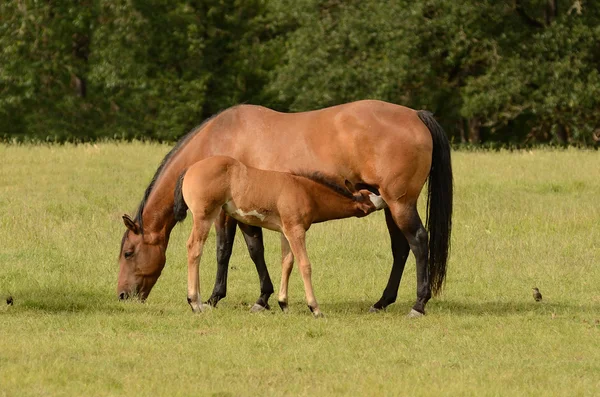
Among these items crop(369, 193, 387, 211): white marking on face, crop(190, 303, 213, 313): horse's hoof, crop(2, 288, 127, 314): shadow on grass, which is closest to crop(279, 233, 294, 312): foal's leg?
crop(190, 303, 213, 313): horse's hoof

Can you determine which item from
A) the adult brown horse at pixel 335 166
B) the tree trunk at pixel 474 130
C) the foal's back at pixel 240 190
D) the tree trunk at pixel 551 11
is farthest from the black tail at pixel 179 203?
the tree trunk at pixel 474 130

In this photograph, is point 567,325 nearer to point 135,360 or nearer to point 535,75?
point 135,360

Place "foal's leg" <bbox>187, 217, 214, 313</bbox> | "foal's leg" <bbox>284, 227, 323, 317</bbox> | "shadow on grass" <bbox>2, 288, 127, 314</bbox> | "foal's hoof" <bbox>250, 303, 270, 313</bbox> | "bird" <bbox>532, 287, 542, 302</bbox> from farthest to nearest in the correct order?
"bird" <bbox>532, 287, 542, 302</bbox>
"foal's hoof" <bbox>250, 303, 270, 313</bbox>
"shadow on grass" <bbox>2, 288, 127, 314</bbox>
"foal's leg" <bbox>187, 217, 214, 313</bbox>
"foal's leg" <bbox>284, 227, 323, 317</bbox>

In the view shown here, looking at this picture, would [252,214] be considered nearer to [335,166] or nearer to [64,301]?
[335,166]

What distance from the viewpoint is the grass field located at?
7.71 metres

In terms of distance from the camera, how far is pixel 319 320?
9.95 meters

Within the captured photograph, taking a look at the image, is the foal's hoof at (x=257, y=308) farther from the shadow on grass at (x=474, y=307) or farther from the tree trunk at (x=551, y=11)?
the tree trunk at (x=551, y=11)

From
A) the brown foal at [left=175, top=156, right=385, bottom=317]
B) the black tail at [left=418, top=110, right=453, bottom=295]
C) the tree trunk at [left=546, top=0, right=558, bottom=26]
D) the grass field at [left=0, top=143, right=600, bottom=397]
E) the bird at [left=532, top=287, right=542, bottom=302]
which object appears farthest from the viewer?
Answer: the tree trunk at [left=546, top=0, right=558, bottom=26]

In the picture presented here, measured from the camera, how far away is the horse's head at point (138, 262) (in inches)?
443

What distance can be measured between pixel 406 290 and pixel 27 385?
5.68 m

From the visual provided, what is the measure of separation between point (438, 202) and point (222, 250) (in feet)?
7.06

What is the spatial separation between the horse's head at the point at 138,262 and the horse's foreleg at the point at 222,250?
0.56 m

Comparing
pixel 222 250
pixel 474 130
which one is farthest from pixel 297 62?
pixel 222 250

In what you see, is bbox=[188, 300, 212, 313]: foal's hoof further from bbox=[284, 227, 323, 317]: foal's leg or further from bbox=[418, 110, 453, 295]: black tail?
bbox=[418, 110, 453, 295]: black tail
